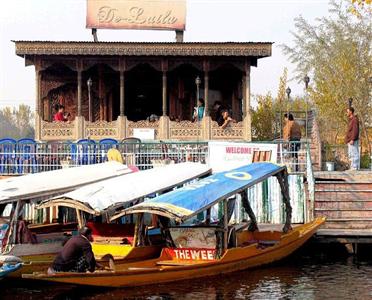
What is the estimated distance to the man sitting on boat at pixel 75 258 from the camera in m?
12.9

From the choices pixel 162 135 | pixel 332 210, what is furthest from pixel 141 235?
Result: pixel 162 135

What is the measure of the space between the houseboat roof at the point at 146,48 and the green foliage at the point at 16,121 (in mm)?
66661

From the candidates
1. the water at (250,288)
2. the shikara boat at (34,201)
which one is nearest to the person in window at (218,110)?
the shikara boat at (34,201)

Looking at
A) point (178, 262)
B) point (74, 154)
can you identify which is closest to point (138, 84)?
point (74, 154)

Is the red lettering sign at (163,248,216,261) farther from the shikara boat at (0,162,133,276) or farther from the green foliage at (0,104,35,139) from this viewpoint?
the green foliage at (0,104,35,139)

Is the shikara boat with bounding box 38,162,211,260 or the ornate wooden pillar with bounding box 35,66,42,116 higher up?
the ornate wooden pillar with bounding box 35,66,42,116

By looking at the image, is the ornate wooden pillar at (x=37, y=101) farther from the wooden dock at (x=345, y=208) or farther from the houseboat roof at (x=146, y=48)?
the wooden dock at (x=345, y=208)

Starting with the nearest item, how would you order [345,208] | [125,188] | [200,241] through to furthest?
[200,241]
[125,188]
[345,208]

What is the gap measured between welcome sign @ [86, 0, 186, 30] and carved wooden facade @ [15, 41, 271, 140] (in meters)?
2.24

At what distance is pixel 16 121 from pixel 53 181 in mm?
83626

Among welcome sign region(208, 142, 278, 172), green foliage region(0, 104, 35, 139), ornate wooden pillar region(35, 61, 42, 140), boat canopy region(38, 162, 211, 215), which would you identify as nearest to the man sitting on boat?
boat canopy region(38, 162, 211, 215)

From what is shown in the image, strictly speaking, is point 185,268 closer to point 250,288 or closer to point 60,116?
point 250,288

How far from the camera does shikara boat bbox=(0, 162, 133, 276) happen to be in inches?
575

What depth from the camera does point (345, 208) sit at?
738 inches
